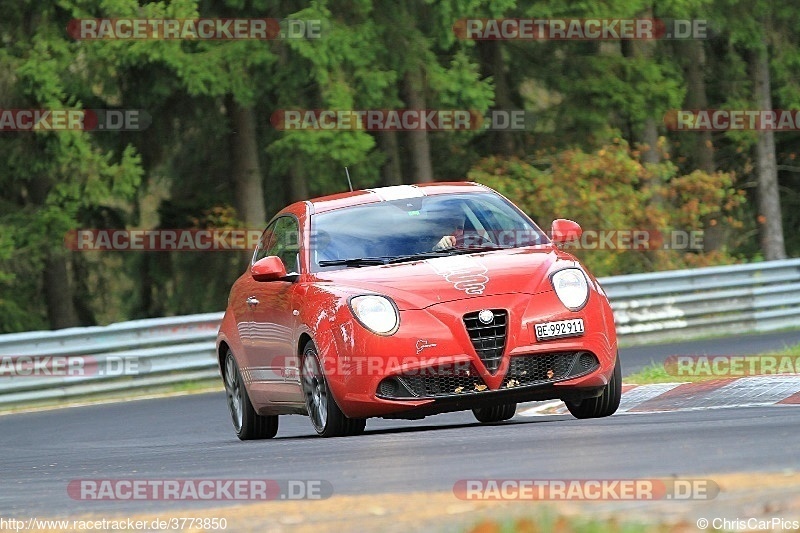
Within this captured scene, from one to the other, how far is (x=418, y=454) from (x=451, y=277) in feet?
5.10

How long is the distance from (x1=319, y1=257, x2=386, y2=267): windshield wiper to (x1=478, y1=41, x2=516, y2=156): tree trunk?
24.0 meters

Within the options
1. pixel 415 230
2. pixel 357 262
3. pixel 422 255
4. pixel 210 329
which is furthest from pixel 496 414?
pixel 210 329

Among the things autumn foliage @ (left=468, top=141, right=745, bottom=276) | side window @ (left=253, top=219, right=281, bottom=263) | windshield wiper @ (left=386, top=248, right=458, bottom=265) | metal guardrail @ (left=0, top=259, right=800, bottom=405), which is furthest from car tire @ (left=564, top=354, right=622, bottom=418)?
autumn foliage @ (left=468, top=141, right=745, bottom=276)

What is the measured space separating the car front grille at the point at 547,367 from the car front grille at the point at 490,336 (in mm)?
111

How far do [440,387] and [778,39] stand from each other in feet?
93.3

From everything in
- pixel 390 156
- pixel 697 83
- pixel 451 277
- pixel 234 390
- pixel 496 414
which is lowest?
pixel 496 414

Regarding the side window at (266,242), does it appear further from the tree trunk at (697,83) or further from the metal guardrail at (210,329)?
the tree trunk at (697,83)

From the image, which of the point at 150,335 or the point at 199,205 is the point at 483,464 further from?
the point at 199,205

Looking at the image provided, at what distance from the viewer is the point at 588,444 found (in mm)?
9484

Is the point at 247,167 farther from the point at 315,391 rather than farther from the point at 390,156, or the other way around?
the point at 315,391

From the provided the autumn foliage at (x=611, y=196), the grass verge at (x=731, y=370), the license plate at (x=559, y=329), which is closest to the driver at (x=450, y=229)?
the license plate at (x=559, y=329)

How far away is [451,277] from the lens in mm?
10875

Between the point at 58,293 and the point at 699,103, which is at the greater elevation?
the point at 699,103

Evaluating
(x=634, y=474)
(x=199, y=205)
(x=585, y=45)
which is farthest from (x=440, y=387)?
(x=585, y=45)
